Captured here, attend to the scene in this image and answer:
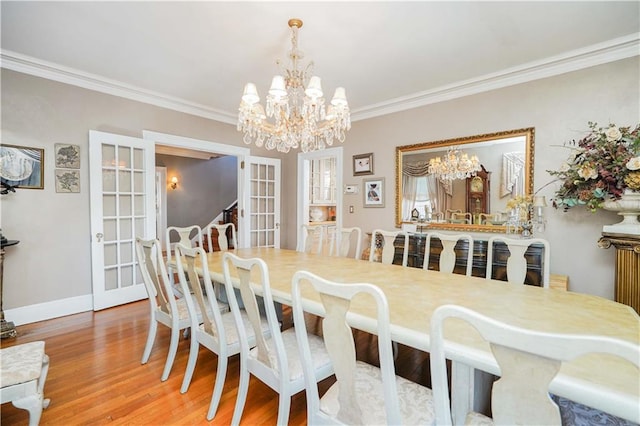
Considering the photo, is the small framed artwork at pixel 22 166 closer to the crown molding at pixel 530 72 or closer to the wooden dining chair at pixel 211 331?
the wooden dining chair at pixel 211 331

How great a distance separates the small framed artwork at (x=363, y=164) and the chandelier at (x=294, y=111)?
5.78 ft

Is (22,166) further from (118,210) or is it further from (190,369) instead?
(190,369)

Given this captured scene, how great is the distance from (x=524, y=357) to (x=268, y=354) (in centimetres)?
113

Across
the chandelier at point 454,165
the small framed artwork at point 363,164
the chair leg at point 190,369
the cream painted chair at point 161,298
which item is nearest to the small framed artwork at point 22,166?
the cream painted chair at point 161,298

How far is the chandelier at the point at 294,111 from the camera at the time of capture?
217cm

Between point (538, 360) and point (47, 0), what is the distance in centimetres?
325

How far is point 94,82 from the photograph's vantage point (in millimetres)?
3248

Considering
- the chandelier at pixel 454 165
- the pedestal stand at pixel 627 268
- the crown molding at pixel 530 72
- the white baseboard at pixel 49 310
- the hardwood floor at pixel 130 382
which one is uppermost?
the crown molding at pixel 530 72

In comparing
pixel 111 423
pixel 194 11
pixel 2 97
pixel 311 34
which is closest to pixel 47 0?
pixel 194 11

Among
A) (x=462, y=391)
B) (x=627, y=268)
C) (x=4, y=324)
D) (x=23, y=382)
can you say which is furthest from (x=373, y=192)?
(x=4, y=324)

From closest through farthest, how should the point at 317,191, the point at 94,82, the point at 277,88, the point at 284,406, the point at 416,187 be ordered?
the point at 284,406 → the point at 277,88 → the point at 94,82 → the point at 416,187 → the point at 317,191

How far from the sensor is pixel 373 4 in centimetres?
203

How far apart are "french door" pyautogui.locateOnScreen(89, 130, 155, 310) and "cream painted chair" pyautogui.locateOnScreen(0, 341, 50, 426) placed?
201cm

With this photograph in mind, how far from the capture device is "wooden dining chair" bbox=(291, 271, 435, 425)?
0.94m
